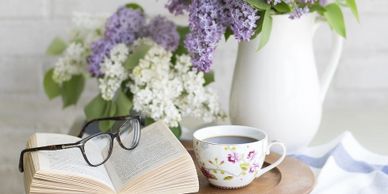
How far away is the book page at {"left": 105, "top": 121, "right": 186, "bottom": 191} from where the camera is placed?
80 cm

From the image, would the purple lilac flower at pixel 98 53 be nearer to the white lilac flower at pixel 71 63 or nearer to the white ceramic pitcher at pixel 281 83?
the white lilac flower at pixel 71 63

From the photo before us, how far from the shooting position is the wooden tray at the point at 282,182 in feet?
2.79

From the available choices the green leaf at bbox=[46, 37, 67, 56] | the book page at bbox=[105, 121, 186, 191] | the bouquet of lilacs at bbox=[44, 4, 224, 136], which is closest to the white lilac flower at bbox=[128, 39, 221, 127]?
the bouquet of lilacs at bbox=[44, 4, 224, 136]

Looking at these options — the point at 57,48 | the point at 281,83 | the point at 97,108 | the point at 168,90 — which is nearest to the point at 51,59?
the point at 57,48

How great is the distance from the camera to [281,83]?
1.05 meters

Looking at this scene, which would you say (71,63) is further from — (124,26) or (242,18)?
(242,18)

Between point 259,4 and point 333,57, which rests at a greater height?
point 259,4

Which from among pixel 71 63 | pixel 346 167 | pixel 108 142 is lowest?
pixel 346 167

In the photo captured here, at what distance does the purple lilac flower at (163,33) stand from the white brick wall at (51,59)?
1.17ft

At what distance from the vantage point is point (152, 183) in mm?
782

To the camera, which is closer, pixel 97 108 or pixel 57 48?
pixel 97 108

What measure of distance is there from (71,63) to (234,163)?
A: 49 centimetres

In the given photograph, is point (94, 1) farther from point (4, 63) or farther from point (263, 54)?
point (263, 54)

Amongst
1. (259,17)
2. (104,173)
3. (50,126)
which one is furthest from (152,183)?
(50,126)
